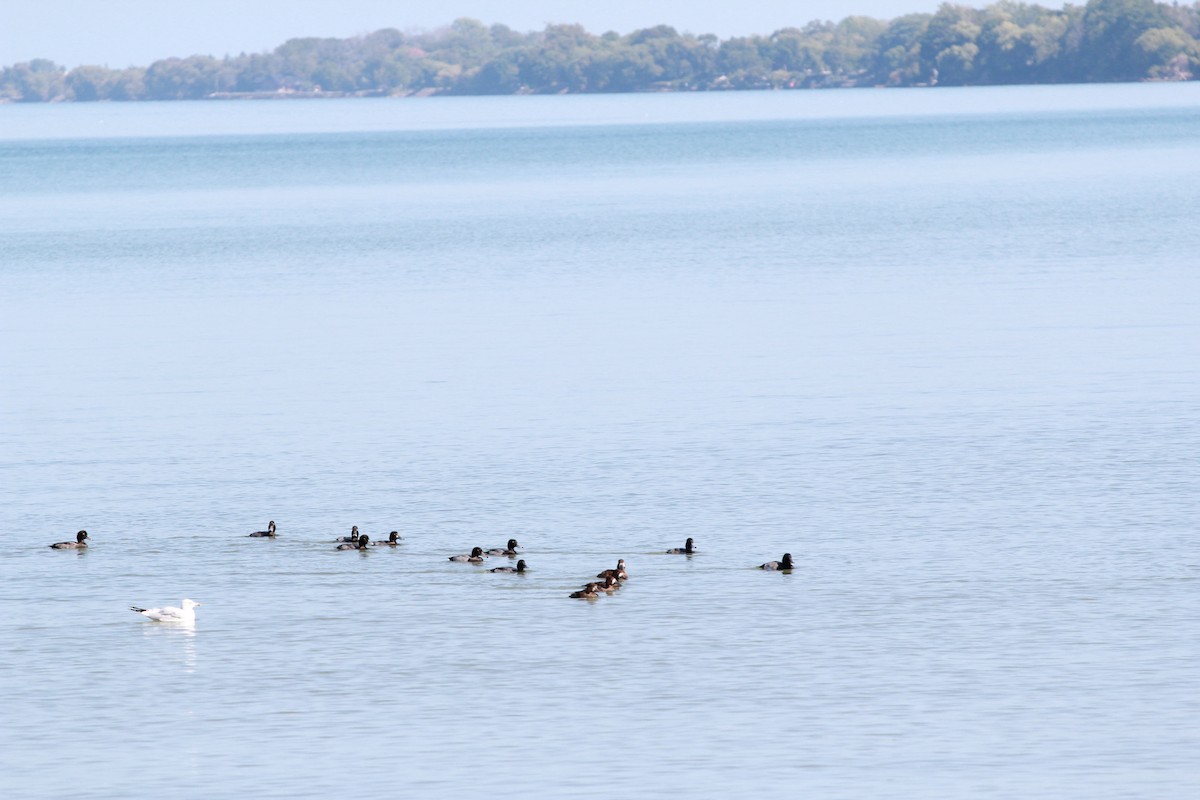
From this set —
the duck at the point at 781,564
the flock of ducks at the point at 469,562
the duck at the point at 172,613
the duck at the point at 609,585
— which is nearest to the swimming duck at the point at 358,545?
the flock of ducks at the point at 469,562

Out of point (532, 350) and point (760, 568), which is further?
point (532, 350)

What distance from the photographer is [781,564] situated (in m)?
27.8

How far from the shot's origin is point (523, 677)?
2319 centimetres

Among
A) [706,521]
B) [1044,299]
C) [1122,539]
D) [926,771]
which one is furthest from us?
[1044,299]

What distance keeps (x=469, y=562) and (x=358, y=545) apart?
1.93m

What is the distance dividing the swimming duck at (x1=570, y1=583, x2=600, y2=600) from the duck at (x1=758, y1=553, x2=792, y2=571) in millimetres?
2711

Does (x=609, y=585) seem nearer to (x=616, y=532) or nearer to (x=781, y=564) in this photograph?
(x=781, y=564)

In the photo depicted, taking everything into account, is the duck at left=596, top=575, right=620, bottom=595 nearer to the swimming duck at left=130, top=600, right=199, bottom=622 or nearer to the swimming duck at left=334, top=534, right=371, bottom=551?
the swimming duck at left=334, top=534, right=371, bottom=551

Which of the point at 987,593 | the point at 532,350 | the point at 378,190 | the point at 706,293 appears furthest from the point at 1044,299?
the point at 378,190

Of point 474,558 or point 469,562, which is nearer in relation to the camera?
point 474,558

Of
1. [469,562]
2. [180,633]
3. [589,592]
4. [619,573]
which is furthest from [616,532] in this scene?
[180,633]

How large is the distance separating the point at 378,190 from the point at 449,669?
12358 cm

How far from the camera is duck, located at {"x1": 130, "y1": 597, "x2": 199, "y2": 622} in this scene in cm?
2516

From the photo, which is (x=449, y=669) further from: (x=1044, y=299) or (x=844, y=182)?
(x=844, y=182)
